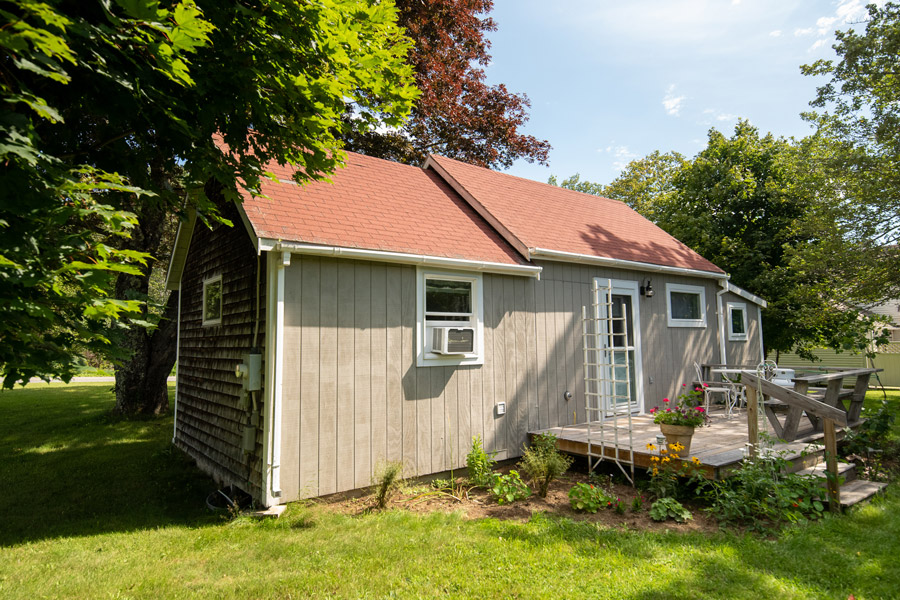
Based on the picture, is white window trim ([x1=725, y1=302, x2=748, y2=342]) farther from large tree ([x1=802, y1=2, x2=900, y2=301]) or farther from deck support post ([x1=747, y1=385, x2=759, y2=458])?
deck support post ([x1=747, y1=385, x2=759, y2=458])

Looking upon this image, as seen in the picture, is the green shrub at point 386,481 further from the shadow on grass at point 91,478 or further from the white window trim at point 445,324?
the shadow on grass at point 91,478

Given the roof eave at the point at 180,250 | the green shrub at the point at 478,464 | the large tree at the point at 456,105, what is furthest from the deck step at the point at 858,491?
the large tree at the point at 456,105

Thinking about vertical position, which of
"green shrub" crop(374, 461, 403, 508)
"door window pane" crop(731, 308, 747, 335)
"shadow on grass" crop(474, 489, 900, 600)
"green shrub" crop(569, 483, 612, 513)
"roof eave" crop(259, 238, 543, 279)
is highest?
"roof eave" crop(259, 238, 543, 279)

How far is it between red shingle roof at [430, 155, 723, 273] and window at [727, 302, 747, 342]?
4.03 feet

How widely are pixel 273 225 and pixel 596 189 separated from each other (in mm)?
37039

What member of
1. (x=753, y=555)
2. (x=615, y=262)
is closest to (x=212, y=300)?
(x=615, y=262)

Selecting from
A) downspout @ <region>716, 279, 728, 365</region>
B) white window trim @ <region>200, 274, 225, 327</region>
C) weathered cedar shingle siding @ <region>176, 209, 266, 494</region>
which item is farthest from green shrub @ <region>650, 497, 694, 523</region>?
downspout @ <region>716, 279, 728, 365</region>

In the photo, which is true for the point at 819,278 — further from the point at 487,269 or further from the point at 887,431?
the point at 487,269

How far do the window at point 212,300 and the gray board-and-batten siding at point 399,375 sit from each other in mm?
2394

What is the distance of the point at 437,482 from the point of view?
638 cm

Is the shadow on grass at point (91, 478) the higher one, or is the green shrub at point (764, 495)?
the green shrub at point (764, 495)

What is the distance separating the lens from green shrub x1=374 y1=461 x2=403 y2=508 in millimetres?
5449

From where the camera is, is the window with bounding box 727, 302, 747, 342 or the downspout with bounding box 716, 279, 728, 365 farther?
the window with bounding box 727, 302, 747, 342

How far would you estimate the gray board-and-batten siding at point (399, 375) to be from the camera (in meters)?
5.52
